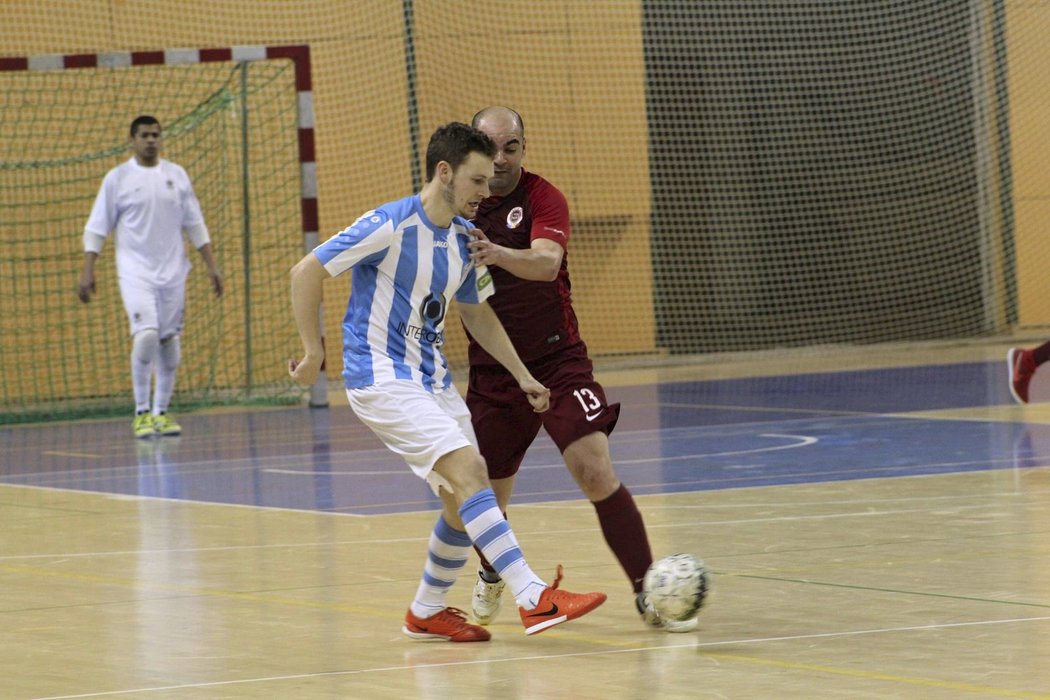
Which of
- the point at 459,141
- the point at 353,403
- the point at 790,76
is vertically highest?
the point at 790,76

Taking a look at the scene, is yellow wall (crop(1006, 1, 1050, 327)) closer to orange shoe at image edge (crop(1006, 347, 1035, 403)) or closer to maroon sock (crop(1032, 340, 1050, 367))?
orange shoe at image edge (crop(1006, 347, 1035, 403))

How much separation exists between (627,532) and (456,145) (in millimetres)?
1362

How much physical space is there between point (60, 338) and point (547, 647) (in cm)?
1247

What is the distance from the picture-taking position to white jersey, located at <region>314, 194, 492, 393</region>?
17.7 ft

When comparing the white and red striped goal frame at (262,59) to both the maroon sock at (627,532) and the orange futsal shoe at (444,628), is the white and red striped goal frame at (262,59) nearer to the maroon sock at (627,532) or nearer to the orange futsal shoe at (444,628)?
the maroon sock at (627,532)

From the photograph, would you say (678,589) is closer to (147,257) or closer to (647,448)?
(647,448)

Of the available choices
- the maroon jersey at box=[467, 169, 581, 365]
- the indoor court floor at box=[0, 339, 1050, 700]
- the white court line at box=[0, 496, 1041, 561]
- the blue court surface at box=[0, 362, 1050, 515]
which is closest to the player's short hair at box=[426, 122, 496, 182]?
the maroon jersey at box=[467, 169, 581, 365]

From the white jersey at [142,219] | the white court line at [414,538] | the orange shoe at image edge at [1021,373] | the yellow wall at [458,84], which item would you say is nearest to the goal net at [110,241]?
the yellow wall at [458,84]

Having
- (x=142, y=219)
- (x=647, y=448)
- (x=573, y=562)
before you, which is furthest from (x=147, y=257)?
(x=573, y=562)

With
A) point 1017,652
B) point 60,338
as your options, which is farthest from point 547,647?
point 60,338

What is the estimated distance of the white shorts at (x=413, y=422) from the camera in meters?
5.29

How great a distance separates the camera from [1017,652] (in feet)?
15.6

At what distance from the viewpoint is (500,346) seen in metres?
5.64

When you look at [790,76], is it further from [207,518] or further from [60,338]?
[207,518]
